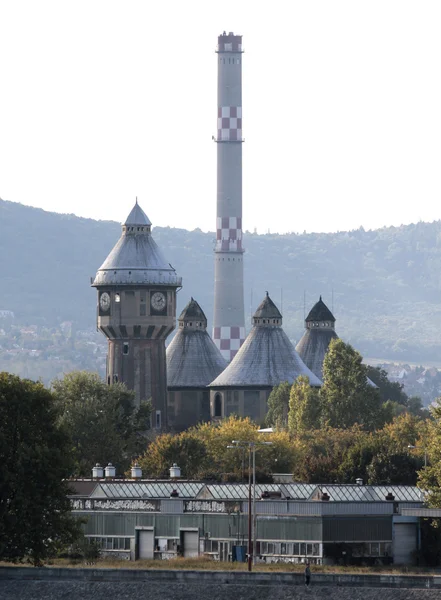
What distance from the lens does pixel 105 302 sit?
160 m

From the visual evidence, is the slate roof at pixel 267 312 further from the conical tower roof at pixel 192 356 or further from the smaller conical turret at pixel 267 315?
the conical tower roof at pixel 192 356

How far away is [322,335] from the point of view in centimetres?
17888

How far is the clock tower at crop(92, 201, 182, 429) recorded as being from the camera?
158 metres

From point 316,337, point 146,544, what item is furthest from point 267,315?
point 146,544

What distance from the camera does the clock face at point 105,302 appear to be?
160m

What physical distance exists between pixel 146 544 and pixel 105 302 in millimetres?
57729

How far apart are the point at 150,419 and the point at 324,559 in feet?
199

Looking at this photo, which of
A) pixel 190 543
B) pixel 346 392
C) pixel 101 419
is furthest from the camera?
pixel 346 392

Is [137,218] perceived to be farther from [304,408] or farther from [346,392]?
[346,392]

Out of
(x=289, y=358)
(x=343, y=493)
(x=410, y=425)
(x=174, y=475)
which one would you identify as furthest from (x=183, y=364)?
(x=343, y=493)

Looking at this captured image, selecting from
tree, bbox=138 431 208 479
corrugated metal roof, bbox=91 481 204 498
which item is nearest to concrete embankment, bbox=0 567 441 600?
corrugated metal roof, bbox=91 481 204 498

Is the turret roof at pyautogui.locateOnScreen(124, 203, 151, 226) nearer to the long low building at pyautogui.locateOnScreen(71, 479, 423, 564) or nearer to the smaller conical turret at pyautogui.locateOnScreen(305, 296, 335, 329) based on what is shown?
the smaller conical turret at pyautogui.locateOnScreen(305, 296, 335, 329)

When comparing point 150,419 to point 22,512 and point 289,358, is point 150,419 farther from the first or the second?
point 22,512

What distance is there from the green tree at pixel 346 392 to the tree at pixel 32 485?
5836 centimetres
